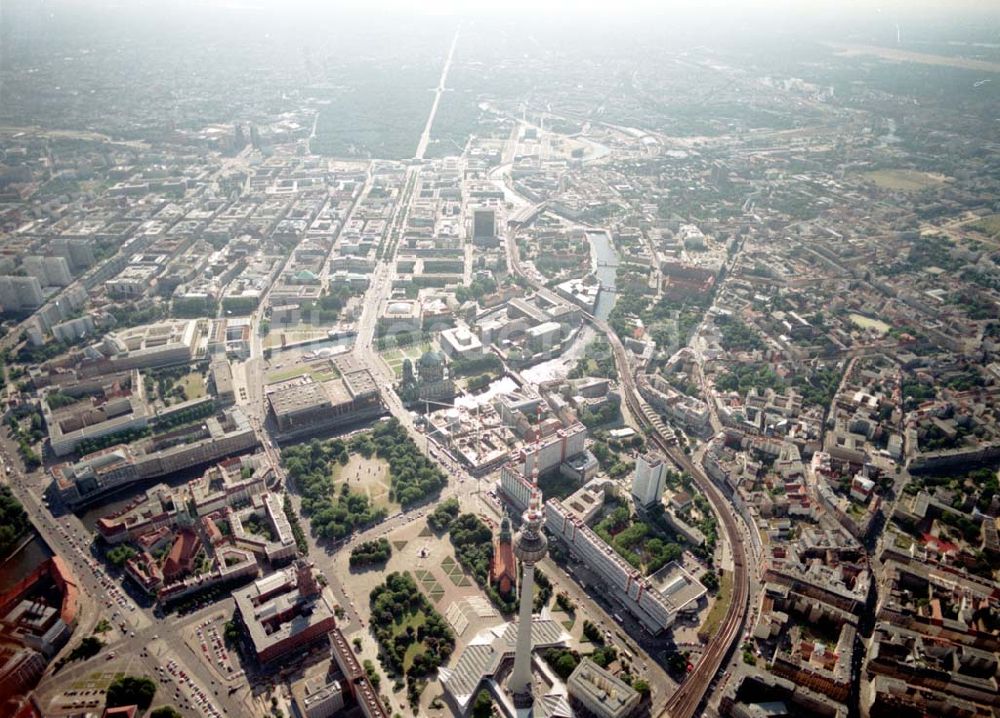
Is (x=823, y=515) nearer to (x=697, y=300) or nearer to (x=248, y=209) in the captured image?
(x=697, y=300)

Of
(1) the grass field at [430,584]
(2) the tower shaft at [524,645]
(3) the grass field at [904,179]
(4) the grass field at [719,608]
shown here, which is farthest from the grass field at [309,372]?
(3) the grass field at [904,179]

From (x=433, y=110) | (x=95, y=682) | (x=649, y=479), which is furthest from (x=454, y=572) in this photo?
Answer: (x=433, y=110)

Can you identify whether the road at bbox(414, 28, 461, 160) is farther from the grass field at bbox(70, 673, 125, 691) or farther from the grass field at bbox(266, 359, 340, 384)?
the grass field at bbox(70, 673, 125, 691)

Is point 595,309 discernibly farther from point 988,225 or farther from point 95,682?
point 988,225

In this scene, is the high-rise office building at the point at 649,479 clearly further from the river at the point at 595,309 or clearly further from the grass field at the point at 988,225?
the grass field at the point at 988,225

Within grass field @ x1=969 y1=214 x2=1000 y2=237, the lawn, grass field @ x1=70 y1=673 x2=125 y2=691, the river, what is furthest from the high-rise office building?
grass field @ x1=969 y1=214 x2=1000 y2=237

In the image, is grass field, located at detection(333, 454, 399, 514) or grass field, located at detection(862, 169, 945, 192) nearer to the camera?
grass field, located at detection(333, 454, 399, 514)
